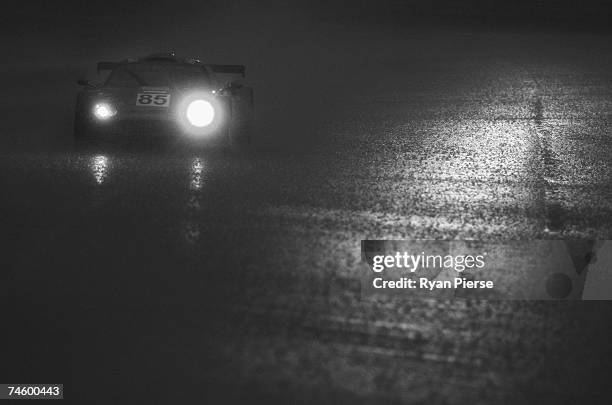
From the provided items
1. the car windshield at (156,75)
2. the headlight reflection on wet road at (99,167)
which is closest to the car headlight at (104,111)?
the headlight reflection on wet road at (99,167)

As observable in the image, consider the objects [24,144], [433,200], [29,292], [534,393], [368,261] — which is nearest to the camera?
[534,393]

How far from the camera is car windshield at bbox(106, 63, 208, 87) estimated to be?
1098 cm

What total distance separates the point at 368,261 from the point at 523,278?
31.9 inches

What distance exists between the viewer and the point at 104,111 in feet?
32.2

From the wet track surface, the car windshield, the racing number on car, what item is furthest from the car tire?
the racing number on car

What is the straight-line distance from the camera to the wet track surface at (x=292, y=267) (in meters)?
3.54

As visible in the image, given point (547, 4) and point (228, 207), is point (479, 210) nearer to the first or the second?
point (228, 207)

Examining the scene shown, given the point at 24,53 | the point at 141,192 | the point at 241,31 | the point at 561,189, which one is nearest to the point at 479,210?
the point at 561,189

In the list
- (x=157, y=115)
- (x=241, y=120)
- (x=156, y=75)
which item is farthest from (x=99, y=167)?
(x=156, y=75)

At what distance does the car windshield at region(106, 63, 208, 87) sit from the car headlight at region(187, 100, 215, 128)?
1159 mm

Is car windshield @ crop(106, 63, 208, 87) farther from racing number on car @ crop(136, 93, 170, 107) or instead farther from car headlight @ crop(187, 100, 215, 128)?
car headlight @ crop(187, 100, 215, 128)

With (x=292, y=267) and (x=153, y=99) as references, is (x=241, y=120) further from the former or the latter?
(x=292, y=267)

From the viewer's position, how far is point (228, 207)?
686 cm

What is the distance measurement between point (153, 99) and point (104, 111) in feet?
1.53
